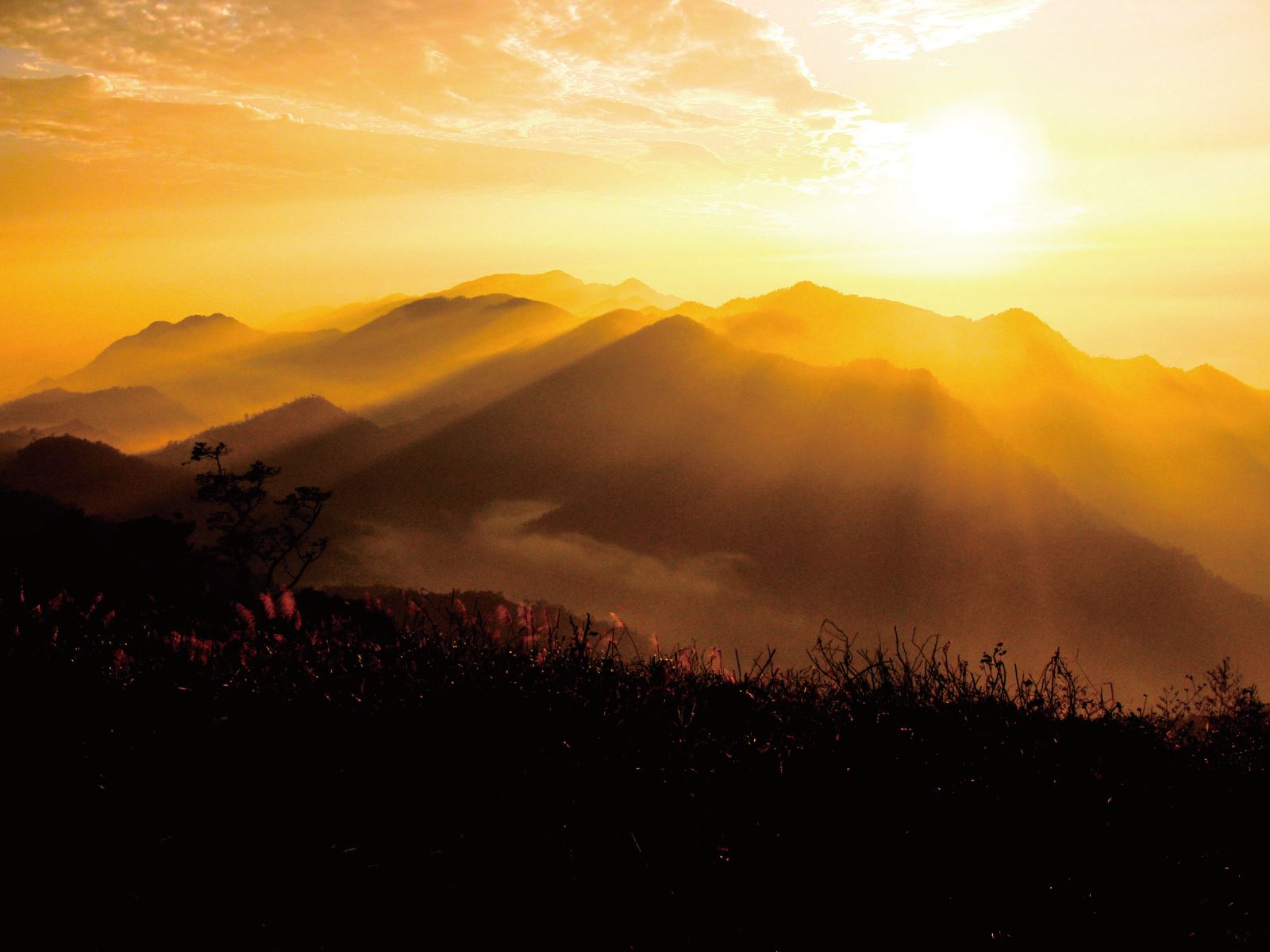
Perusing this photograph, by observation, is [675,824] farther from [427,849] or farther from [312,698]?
[312,698]

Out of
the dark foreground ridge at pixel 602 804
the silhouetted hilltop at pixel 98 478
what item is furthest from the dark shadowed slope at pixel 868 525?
the dark foreground ridge at pixel 602 804

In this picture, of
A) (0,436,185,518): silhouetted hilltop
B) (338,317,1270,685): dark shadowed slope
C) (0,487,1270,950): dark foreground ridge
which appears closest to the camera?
(0,487,1270,950): dark foreground ridge

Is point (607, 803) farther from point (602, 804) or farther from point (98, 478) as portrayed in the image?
point (98, 478)

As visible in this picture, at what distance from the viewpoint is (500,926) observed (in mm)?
3912

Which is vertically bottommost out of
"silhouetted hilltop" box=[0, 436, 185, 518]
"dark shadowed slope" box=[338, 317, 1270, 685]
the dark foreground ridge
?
"dark shadowed slope" box=[338, 317, 1270, 685]

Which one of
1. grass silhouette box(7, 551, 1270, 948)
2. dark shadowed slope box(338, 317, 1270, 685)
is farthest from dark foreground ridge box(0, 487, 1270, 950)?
dark shadowed slope box(338, 317, 1270, 685)

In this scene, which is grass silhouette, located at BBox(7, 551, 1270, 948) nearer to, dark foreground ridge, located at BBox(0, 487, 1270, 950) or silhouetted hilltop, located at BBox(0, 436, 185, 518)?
dark foreground ridge, located at BBox(0, 487, 1270, 950)

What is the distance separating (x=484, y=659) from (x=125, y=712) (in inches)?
102

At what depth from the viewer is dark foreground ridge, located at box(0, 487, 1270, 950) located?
4004 mm

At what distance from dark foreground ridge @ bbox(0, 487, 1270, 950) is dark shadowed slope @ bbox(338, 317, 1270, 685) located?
12082 centimetres

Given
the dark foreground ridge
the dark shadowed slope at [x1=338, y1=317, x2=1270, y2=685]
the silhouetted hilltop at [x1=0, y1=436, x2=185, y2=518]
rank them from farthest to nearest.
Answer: the dark shadowed slope at [x1=338, y1=317, x2=1270, y2=685] → the silhouetted hilltop at [x1=0, y1=436, x2=185, y2=518] → the dark foreground ridge

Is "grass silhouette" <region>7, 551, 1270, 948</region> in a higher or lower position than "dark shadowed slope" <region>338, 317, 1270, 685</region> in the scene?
higher

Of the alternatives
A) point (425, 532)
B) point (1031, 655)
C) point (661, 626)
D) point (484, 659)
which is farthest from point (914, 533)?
point (484, 659)

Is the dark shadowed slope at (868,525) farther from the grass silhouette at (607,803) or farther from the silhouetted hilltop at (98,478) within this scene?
the grass silhouette at (607,803)
